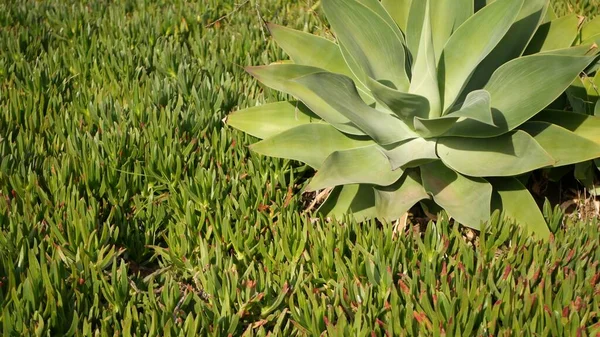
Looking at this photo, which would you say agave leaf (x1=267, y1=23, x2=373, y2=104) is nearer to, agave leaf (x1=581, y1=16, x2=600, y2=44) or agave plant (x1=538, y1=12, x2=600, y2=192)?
agave plant (x1=538, y1=12, x2=600, y2=192)

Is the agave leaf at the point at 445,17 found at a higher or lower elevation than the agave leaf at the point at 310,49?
higher

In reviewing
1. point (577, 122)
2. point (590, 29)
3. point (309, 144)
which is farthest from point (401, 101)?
point (590, 29)

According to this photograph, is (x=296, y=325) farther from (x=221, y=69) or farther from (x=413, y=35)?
(x=221, y=69)

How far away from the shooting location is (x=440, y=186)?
2.46m

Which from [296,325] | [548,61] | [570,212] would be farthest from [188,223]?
[570,212]

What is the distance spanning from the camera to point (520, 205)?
2410mm

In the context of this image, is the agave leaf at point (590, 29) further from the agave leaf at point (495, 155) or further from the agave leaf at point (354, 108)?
the agave leaf at point (354, 108)

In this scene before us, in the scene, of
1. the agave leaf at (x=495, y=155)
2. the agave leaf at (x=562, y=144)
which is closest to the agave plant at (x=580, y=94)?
the agave leaf at (x=562, y=144)

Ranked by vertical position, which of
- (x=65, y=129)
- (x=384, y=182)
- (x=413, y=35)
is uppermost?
(x=413, y=35)

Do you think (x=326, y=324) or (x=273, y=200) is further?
(x=273, y=200)

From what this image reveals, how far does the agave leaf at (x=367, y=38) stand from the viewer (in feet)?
8.10

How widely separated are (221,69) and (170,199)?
1.07 metres

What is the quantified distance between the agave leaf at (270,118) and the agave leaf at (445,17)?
1.66 ft

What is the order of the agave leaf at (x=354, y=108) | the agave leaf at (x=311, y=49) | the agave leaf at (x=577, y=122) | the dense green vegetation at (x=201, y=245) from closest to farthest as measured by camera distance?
the dense green vegetation at (x=201, y=245)
the agave leaf at (x=354, y=108)
the agave leaf at (x=577, y=122)
the agave leaf at (x=311, y=49)
